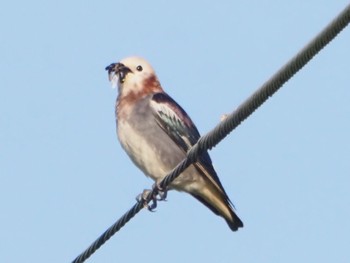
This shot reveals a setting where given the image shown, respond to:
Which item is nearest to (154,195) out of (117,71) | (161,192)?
(161,192)

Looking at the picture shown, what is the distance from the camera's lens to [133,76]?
34.6 ft

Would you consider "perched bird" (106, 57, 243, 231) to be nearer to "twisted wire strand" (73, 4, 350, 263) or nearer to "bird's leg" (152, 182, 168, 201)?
"bird's leg" (152, 182, 168, 201)

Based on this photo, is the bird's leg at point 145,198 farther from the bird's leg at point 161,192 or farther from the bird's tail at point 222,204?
the bird's tail at point 222,204

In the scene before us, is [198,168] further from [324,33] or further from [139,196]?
[324,33]

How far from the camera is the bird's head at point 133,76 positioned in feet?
34.1

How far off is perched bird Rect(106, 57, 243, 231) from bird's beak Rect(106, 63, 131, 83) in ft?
0.16

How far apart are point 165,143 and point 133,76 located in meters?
1.12

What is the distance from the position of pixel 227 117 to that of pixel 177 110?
4.00m

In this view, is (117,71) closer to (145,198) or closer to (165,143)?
(165,143)

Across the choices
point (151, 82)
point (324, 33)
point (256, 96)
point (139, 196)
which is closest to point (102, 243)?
point (139, 196)

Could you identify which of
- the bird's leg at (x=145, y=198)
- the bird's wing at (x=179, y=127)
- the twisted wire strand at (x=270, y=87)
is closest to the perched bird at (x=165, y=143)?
the bird's wing at (x=179, y=127)

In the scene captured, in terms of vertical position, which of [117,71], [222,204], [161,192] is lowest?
[222,204]

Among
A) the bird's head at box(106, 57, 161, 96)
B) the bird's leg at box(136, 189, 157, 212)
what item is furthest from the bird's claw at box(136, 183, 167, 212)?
the bird's head at box(106, 57, 161, 96)

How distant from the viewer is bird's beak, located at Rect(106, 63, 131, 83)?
10.4 m
